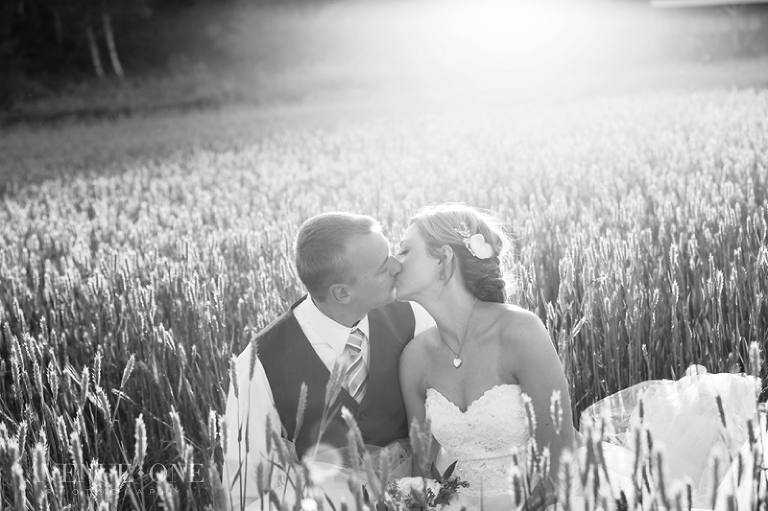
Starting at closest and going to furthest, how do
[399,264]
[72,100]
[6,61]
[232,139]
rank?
[399,264] < [232,139] < [72,100] < [6,61]

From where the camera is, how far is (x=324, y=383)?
2.70m

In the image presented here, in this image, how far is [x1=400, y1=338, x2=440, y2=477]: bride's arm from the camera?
2.84 m

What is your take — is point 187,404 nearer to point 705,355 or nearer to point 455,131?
point 705,355

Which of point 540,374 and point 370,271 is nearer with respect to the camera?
point 540,374

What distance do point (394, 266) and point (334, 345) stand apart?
14.4 inches

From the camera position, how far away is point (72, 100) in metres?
35.5

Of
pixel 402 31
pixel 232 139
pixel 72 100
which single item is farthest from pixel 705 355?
pixel 402 31

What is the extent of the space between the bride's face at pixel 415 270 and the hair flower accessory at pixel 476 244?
0.44ft

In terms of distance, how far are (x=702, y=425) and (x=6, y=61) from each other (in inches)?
1730

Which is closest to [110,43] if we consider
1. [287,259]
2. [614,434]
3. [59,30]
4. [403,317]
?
[59,30]

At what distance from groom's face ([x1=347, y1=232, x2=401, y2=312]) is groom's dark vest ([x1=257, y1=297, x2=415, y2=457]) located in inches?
5.9

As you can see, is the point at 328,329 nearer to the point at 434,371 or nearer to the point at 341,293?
the point at 341,293

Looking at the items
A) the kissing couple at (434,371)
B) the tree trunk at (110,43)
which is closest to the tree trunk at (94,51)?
the tree trunk at (110,43)

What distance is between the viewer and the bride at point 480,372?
2600 mm
